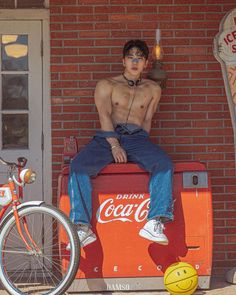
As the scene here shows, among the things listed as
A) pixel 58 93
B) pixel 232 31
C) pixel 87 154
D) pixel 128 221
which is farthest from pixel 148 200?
pixel 232 31

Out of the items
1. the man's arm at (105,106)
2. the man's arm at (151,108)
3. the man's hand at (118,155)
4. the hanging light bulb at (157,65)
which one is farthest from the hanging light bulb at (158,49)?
the man's hand at (118,155)

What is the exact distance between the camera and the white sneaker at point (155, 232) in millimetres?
4996

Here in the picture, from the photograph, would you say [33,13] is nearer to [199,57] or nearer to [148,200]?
[199,57]

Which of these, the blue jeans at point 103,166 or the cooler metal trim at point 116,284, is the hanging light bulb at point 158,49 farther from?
the cooler metal trim at point 116,284

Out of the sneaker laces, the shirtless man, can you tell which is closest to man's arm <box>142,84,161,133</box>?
the shirtless man

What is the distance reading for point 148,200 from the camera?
17.1 ft

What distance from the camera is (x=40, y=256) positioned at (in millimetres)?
4922

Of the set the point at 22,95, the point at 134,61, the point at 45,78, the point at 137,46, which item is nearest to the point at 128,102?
the point at 134,61

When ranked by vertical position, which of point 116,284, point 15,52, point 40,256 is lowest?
point 116,284

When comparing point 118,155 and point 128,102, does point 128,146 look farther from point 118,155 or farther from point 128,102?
point 128,102

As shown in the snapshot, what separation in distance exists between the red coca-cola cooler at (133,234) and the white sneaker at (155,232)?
0.48 ft

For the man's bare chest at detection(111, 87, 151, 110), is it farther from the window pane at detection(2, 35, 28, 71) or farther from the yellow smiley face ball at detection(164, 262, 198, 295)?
the yellow smiley face ball at detection(164, 262, 198, 295)

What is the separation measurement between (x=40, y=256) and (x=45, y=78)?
6.16 ft

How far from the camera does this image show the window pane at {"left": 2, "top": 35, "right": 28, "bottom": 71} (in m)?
6.09
